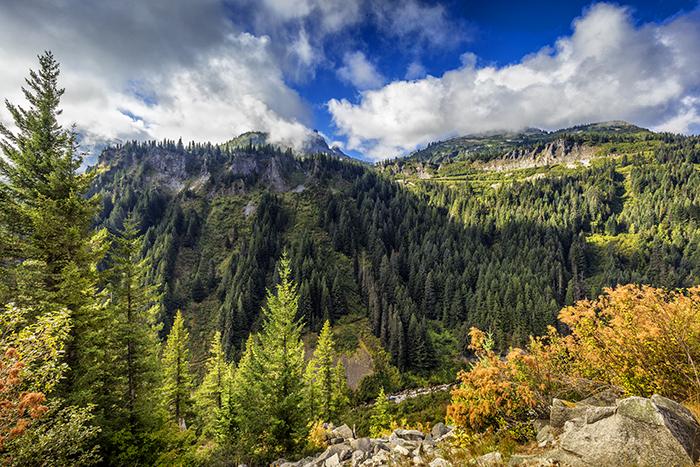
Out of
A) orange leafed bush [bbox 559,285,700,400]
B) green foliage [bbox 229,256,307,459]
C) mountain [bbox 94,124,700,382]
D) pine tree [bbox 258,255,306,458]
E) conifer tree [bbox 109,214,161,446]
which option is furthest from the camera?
mountain [bbox 94,124,700,382]

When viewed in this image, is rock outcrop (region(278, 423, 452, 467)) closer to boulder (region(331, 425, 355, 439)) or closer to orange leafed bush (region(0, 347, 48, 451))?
boulder (region(331, 425, 355, 439))

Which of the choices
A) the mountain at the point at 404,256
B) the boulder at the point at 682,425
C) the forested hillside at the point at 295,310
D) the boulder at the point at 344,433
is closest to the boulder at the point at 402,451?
the forested hillside at the point at 295,310

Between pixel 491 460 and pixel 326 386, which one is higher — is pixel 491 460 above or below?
above

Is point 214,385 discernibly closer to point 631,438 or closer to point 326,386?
point 326,386

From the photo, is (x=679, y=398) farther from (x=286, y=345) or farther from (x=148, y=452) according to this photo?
(x=148, y=452)

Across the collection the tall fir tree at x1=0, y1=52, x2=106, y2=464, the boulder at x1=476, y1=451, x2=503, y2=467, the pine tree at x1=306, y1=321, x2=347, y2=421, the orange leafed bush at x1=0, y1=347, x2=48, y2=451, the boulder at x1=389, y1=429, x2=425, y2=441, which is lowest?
the pine tree at x1=306, y1=321, x2=347, y2=421

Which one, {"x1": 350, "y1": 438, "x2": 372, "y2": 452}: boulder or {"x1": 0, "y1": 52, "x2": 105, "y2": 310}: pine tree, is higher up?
{"x1": 0, "y1": 52, "x2": 105, "y2": 310}: pine tree

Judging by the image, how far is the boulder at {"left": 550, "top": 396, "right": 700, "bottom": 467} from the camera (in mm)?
5910

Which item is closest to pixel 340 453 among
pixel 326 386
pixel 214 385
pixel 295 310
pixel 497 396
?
pixel 497 396

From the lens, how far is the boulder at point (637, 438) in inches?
233

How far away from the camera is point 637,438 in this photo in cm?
620

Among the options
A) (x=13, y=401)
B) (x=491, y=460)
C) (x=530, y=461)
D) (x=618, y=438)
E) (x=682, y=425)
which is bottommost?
(x=491, y=460)

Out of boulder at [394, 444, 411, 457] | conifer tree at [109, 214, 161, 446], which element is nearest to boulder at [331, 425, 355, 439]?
boulder at [394, 444, 411, 457]

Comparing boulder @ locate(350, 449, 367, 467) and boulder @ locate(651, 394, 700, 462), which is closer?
boulder @ locate(651, 394, 700, 462)
